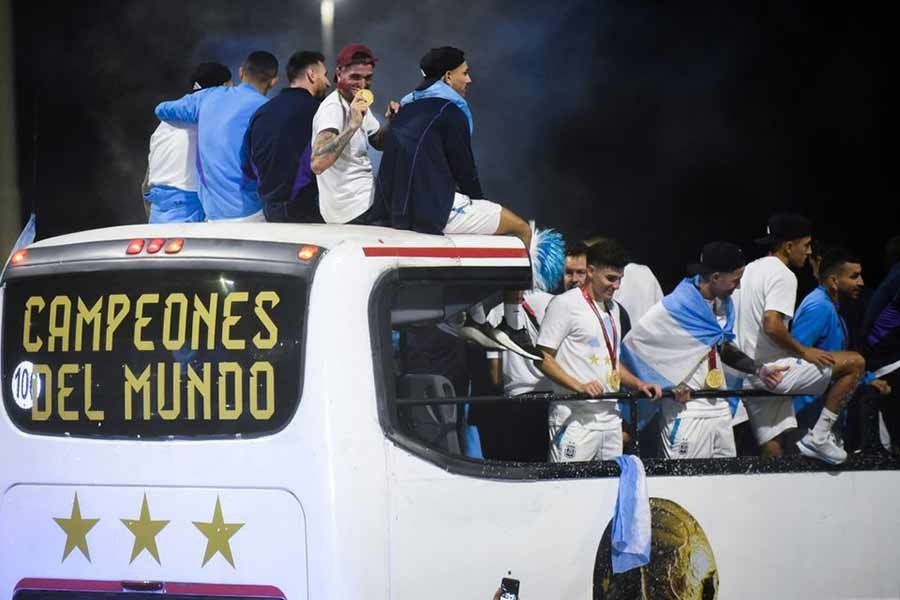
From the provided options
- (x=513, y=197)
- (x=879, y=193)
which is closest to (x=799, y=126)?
(x=879, y=193)

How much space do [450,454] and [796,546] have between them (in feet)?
4.63

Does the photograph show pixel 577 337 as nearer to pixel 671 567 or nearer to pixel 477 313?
pixel 477 313

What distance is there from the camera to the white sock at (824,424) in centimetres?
516

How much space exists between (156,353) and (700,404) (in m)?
2.42

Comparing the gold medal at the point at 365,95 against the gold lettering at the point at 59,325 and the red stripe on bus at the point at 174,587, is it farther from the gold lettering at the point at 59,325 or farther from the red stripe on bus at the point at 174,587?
the red stripe on bus at the point at 174,587

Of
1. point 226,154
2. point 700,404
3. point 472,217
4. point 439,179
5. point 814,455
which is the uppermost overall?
point 226,154

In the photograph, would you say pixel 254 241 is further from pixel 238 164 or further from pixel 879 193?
pixel 879 193

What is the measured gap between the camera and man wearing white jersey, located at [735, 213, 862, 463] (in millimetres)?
5516

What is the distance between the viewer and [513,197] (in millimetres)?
9562

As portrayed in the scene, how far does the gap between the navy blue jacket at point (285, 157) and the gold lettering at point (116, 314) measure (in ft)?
4.96

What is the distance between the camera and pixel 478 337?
17.3 ft

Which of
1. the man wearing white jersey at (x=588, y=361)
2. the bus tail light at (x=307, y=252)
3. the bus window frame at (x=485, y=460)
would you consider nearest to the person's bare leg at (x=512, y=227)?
the man wearing white jersey at (x=588, y=361)

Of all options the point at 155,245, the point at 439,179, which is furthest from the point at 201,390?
the point at 439,179

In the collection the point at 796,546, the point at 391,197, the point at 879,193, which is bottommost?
the point at 796,546
